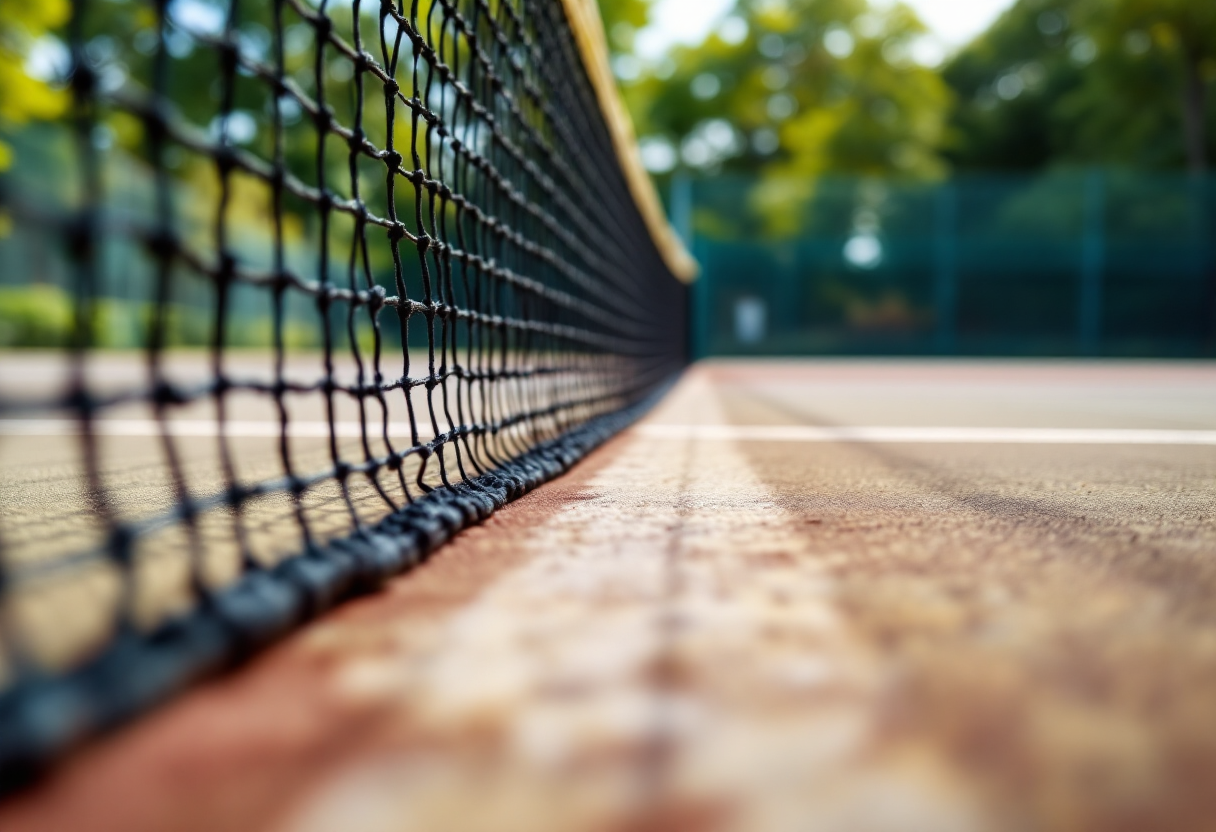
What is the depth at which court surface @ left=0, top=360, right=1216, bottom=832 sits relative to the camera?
1.49 ft

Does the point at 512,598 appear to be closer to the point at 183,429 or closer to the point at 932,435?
the point at 932,435

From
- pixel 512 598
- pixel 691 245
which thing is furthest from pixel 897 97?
pixel 512 598

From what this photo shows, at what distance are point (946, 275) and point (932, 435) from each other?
11979mm

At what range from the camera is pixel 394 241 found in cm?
124

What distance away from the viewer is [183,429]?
8.80 ft

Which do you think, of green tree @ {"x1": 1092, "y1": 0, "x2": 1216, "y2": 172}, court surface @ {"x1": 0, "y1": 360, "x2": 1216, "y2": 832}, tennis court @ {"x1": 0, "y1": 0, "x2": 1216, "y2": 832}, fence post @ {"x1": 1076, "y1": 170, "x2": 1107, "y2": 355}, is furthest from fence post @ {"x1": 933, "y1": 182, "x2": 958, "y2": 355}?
court surface @ {"x1": 0, "y1": 360, "x2": 1216, "y2": 832}

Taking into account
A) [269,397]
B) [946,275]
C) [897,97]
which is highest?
[897,97]

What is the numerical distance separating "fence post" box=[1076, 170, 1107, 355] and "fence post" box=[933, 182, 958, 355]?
166cm

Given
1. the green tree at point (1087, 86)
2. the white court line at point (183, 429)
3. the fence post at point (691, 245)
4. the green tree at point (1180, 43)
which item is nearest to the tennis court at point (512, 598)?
the white court line at point (183, 429)

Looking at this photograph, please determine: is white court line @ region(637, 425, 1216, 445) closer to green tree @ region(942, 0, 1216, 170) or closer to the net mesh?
the net mesh

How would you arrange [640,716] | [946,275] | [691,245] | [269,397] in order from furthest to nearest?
[946,275], [691,245], [269,397], [640,716]

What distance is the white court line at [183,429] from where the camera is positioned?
8.23 ft

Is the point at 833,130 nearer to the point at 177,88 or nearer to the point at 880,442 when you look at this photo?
the point at 177,88

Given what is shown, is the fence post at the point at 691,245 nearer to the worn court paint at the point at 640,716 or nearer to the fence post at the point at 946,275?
the fence post at the point at 946,275
